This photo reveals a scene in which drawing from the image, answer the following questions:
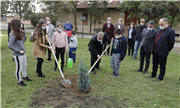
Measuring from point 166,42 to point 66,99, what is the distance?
353 centimetres

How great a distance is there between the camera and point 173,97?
12.5ft

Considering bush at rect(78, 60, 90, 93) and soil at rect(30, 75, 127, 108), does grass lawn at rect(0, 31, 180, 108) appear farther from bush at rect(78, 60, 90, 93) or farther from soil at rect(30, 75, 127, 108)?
bush at rect(78, 60, 90, 93)

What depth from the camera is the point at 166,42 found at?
14.0ft

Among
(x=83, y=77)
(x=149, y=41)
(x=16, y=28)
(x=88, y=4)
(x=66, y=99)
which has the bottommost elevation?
(x=66, y=99)

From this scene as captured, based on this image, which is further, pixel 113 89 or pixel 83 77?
pixel 113 89

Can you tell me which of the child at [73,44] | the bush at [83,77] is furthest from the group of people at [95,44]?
the bush at [83,77]

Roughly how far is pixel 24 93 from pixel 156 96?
3.71m

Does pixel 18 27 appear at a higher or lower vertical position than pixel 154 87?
higher

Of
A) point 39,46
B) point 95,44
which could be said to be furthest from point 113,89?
point 39,46

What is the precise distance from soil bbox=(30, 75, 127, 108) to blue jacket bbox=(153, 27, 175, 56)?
88.8 inches

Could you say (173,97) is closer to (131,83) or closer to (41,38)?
(131,83)

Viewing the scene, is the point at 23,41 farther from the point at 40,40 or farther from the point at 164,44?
the point at 164,44

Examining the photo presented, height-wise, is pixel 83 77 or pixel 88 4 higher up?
pixel 88 4

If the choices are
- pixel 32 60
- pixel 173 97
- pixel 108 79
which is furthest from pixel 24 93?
pixel 173 97
